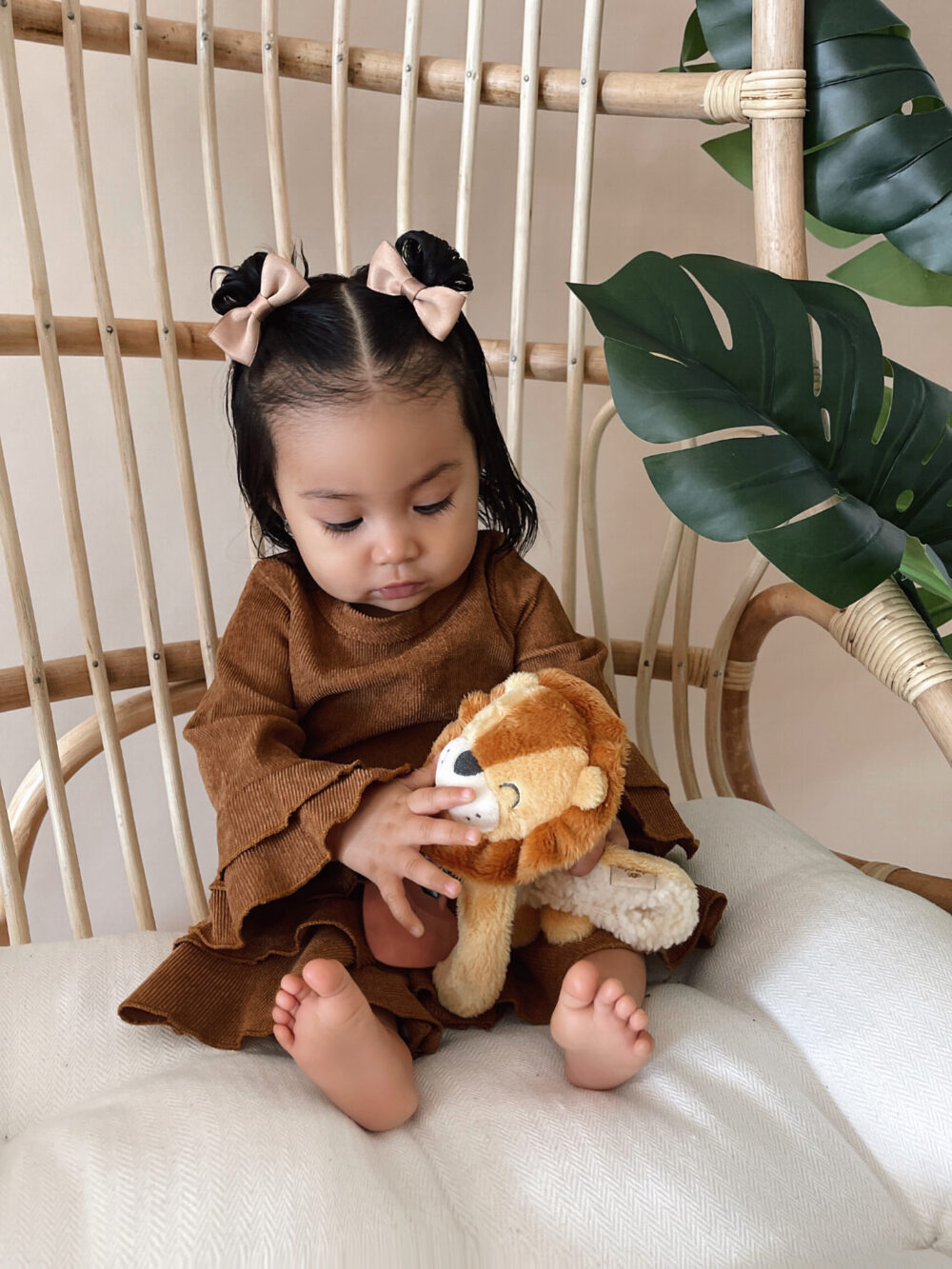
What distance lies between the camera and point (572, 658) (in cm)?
86

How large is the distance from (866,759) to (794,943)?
110 centimetres

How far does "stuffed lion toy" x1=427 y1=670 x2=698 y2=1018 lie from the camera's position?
68 centimetres

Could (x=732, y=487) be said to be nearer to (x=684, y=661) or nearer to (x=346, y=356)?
(x=346, y=356)

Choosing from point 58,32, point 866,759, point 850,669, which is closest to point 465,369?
point 58,32

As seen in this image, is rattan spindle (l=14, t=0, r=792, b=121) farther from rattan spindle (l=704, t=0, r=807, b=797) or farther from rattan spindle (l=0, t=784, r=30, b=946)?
rattan spindle (l=0, t=784, r=30, b=946)

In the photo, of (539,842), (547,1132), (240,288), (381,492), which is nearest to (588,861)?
(539,842)

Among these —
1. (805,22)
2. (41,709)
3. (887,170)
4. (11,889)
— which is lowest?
(11,889)

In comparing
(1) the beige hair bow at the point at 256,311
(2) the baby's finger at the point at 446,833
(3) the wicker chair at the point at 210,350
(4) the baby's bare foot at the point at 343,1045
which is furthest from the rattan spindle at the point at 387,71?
(4) the baby's bare foot at the point at 343,1045

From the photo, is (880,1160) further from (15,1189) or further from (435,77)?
(435,77)

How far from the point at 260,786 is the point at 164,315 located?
0.49 metres

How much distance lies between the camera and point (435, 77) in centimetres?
103

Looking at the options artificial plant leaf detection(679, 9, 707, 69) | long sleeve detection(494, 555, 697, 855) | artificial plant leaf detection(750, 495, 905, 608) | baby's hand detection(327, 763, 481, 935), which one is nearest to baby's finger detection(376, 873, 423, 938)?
baby's hand detection(327, 763, 481, 935)

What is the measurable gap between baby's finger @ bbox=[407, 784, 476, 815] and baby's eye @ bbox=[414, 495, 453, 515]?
0.22m

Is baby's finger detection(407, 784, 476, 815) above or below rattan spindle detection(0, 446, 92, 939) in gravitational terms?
above
